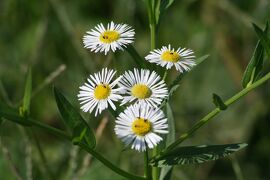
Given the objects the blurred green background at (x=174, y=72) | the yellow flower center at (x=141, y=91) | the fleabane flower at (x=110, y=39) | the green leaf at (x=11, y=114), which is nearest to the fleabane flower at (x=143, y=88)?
the yellow flower center at (x=141, y=91)

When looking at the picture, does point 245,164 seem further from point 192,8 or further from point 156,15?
point 156,15

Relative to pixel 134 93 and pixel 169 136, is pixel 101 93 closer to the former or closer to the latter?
pixel 134 93

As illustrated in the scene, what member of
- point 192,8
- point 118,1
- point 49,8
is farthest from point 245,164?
point 49,8

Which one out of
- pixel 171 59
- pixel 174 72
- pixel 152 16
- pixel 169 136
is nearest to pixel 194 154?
pixel 169 136

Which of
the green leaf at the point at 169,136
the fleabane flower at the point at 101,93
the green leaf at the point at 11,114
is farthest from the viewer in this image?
the green leaf at the point at 169,136

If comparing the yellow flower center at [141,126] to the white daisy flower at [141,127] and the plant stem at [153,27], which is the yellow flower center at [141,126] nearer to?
the white daisy flower at [141,127]

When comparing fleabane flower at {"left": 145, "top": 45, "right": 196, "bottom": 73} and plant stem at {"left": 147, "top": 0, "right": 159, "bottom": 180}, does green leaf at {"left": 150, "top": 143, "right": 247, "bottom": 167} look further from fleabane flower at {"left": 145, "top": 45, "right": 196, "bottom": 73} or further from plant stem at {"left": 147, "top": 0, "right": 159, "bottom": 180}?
fleabane flower at {"left": 145, "top": 45, "right": 196, "bottom": 73}
